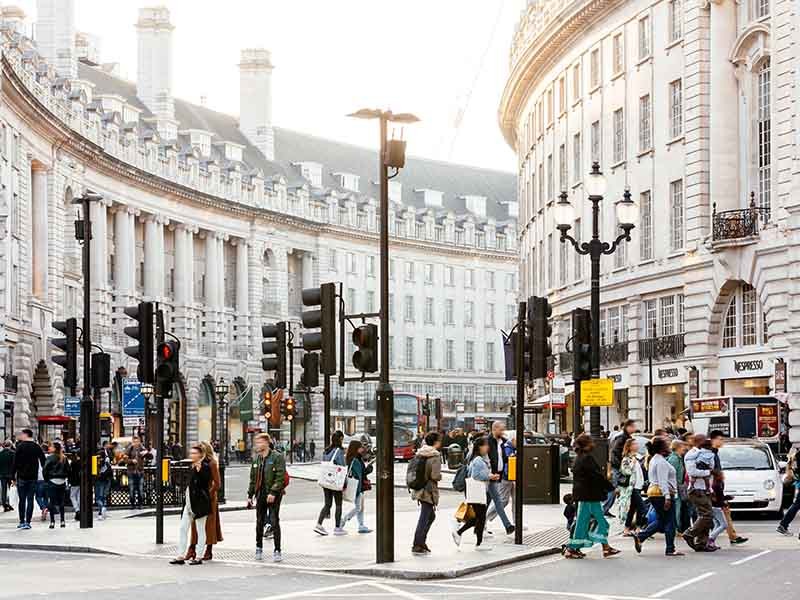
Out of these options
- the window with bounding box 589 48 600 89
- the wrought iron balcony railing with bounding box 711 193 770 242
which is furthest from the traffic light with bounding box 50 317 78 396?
the window with bounding box 589 48 600 89

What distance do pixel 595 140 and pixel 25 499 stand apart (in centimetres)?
3752

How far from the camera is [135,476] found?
41656mm

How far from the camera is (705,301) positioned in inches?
2238

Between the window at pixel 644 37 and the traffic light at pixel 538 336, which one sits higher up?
the window at pixel 644 37

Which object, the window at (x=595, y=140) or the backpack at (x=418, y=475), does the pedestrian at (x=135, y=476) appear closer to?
the backpack at (x=418, y=475)

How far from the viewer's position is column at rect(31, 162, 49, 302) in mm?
83250

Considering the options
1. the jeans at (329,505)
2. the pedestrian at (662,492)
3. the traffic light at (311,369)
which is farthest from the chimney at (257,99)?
the pedestrian at (662,492)

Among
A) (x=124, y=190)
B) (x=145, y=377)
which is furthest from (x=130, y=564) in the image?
(x=124, y=190)

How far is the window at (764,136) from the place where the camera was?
55000 millimetres

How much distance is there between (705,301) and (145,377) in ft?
105

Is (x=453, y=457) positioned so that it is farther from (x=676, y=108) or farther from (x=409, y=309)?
(x=409, y=309)

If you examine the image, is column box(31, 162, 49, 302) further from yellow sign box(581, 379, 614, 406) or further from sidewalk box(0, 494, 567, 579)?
yellow sign box(581, 379, 614, 406)

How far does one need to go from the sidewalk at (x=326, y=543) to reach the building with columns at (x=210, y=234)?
1444 inches

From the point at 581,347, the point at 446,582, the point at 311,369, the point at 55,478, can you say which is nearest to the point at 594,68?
the point at 311,369
